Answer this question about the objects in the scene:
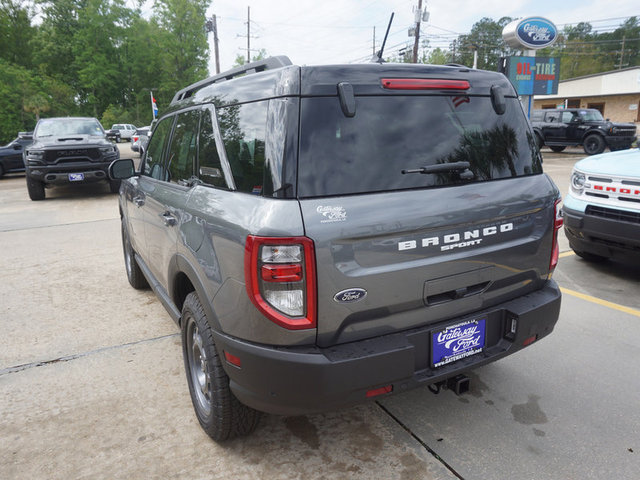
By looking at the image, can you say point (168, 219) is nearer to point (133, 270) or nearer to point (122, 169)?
point (122, 169)

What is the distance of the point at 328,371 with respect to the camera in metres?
1.85

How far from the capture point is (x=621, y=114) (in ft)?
133

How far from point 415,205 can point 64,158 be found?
34.2 feet

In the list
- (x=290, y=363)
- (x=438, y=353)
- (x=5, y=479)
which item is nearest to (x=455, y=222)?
(x=438, y=353)

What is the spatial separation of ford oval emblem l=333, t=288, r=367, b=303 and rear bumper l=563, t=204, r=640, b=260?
3.60 m

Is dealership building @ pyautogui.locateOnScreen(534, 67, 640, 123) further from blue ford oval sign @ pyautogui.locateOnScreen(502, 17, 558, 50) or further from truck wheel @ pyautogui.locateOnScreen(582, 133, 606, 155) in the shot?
blue ford oval sign @ pyautogui.locateOnScreen(502, 17, 558, 50)

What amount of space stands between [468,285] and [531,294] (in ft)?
1.92

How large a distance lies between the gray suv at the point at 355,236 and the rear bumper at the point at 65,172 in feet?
29.8

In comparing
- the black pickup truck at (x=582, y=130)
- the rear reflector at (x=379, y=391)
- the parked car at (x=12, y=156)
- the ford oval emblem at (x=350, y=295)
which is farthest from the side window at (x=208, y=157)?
the black pickup truck at (x=582, y=130)

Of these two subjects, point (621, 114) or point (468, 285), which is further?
point (621, 114)

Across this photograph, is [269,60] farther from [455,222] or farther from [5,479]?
[5,479]

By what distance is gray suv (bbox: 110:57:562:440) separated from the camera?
1880 millimetres

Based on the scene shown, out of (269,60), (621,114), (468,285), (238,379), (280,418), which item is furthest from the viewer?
(621,114)

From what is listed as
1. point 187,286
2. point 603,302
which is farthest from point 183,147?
point 603,302
